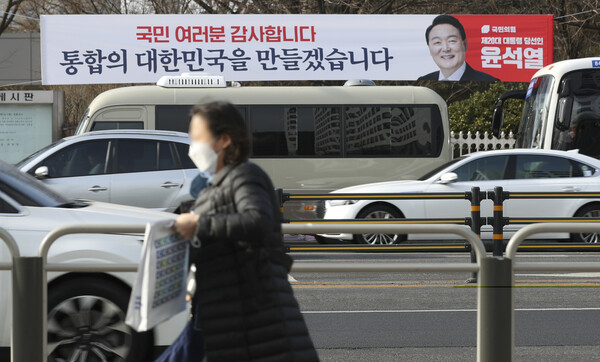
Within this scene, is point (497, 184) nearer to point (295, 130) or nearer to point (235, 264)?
point (295, 130)

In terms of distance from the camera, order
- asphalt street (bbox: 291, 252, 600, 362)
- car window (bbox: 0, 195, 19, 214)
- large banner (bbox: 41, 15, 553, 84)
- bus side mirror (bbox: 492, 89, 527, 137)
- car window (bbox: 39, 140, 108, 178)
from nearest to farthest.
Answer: car window (bbox: 0, 195, 19, 214), asphalt street (bbox: 291, 252, 600, 362), car window (bbox: 39, 140, 108, 178), bus side mirror (bbox: 492, 89, 527, 137), large banner (bbox: 41, 15, 553, 84)

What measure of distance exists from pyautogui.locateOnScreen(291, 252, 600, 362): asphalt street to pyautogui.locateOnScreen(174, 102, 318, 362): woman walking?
5.37 feet

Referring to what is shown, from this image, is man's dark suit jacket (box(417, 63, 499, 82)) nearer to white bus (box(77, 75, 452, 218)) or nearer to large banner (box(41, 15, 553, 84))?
large banner (box(41, 15, 553, 84))

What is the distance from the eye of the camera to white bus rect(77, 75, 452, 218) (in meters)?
18.5

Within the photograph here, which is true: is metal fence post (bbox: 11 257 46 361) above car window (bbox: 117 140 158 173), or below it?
below

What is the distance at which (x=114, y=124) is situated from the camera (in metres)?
17.7

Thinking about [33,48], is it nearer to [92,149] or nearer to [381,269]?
[92,149]

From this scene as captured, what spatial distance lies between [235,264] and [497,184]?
1134 cm

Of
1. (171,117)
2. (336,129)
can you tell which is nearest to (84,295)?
(171,117)

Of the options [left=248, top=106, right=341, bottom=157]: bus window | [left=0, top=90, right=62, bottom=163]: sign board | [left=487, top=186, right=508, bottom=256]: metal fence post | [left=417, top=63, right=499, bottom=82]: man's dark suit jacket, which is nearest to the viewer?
[left=487, top=186, right=508, bottom=256]: metal fence post

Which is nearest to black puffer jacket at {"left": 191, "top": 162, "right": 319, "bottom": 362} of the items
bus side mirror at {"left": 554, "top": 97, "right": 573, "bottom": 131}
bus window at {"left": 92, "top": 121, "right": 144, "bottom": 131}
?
bus window at {"left": 92, "top": 121, "right": 144, "bottom": 131}

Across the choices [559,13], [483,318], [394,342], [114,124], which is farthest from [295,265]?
[559,13]

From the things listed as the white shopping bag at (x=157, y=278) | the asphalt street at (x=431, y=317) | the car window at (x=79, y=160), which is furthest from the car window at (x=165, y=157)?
the white shopping bag at (x=157, y=278)

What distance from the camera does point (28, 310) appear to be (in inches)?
187
